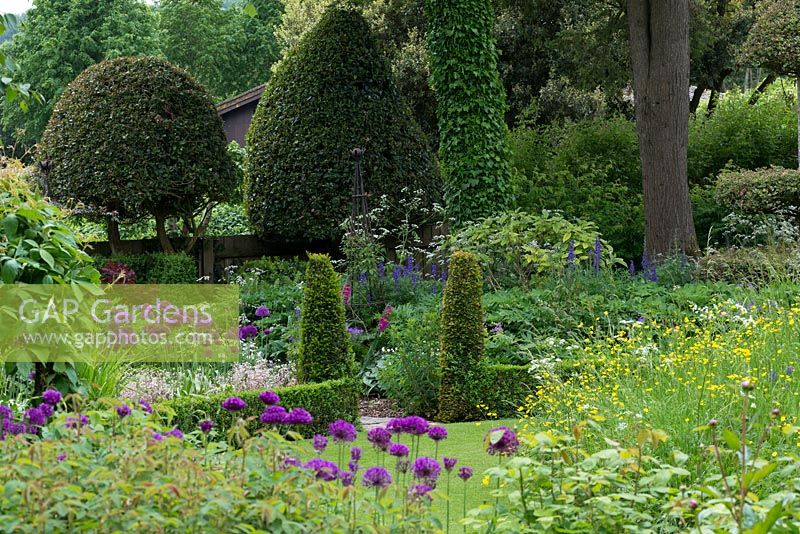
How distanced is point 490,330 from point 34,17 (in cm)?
2773

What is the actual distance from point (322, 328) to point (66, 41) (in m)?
27.3

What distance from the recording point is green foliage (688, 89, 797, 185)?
50.8 ft

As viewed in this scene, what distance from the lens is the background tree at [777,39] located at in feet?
36.5

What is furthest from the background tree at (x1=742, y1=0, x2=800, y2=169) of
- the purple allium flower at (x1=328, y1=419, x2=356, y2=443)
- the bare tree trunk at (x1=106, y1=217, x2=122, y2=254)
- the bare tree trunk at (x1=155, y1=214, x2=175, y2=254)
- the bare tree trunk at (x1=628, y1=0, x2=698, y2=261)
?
the purple allium flower at (x1=328, y1=419, x2=356, y2=443)

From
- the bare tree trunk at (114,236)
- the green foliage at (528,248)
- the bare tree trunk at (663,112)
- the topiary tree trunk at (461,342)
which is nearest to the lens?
the topiary tree trunk at (461,342)

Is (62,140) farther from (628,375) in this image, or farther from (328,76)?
(628,375)

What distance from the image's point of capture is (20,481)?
7.46ft

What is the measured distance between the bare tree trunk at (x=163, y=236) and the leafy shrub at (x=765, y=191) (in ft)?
24.6

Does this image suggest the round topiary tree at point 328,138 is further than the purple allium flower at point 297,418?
Yes

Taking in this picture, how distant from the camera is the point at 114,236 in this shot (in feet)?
41.9

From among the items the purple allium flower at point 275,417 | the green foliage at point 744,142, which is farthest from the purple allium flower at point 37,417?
the green foliage at point 744,142

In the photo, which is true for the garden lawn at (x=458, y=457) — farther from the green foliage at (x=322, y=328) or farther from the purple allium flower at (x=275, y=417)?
the purple allium flower at (x=275, y=417)

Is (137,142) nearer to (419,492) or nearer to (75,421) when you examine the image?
(75,421)

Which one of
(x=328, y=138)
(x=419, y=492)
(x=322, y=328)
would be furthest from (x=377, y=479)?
(x=328, y=138)
